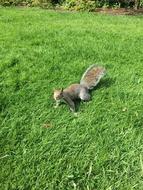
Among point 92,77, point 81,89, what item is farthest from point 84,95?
point 92,77

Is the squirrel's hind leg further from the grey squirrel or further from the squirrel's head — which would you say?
the squirrel's head

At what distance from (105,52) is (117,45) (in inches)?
21.5

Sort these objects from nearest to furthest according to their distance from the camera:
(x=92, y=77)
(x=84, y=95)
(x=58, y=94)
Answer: (x=58, y=94), (x=84, y=95), (x=92, y=77)

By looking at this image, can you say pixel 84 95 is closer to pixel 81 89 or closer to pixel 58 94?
pixel 81 89

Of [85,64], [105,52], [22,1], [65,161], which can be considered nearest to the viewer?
[65,161]

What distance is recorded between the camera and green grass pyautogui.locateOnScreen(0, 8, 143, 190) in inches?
181

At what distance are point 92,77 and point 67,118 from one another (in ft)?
2.60

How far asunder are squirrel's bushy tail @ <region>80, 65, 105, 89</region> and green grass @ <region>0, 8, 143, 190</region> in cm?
16

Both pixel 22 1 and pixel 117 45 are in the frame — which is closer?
pixel 117 45

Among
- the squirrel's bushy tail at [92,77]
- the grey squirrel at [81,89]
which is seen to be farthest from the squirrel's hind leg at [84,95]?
the squirrel's bushy tail at [92,77]

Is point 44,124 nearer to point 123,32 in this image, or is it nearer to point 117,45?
point 117,45

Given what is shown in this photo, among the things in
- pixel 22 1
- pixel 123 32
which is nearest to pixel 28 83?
pixel 123 32

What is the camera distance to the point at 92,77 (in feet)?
19.2

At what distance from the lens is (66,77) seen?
6.31 metres
